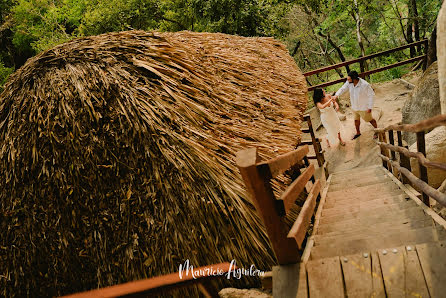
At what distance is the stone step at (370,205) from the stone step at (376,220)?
27 centimetres

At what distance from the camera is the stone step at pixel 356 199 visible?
335 centimetres

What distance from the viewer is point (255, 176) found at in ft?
5.36

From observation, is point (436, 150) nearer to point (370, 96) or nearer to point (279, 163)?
point (370, 96)

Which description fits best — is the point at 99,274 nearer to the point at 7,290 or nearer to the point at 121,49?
the point at 7,290

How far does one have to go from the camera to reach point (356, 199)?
3.54 m

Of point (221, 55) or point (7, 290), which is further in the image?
point (221, 55)

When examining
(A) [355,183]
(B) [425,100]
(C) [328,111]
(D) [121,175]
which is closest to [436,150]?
(A) [355,183]

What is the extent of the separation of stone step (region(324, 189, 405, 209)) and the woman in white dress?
3.14 m

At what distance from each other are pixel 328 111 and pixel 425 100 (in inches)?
76.4

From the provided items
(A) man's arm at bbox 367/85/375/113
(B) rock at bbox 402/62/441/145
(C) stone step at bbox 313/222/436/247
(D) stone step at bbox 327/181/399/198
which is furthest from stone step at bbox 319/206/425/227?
(A) man's arm at bbox 367/85/375/113

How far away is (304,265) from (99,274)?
5.75 ft

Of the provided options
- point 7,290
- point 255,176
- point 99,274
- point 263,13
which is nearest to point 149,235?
point 99,274

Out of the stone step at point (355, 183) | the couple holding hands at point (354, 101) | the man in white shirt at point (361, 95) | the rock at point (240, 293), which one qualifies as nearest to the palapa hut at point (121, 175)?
the rock at point (240, 293)

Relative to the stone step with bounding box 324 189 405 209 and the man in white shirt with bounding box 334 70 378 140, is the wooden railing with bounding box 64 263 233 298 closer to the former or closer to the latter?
the stone step with bounding box 324 189 405 209
